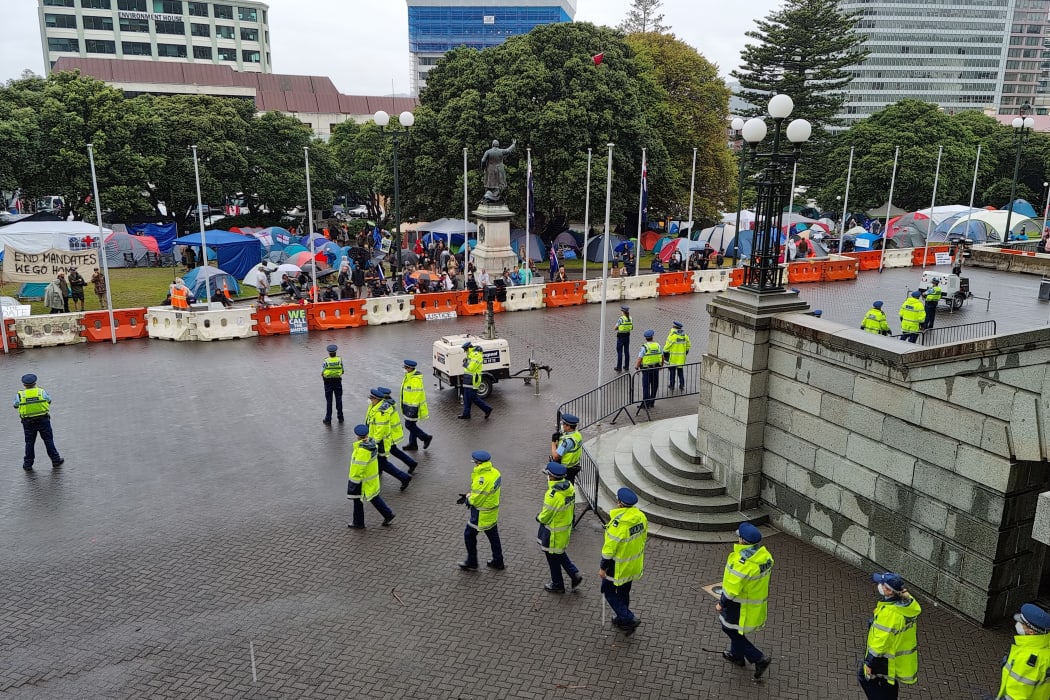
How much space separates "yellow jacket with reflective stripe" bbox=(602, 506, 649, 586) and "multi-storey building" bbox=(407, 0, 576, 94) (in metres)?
120

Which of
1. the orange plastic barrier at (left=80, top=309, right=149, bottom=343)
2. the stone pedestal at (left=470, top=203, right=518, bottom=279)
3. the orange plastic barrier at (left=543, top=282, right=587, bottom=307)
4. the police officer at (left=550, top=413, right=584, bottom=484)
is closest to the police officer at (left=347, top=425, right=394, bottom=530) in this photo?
the police officer at (left=550, top=413, right=584, bottom=484)

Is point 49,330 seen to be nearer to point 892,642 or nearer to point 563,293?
point 563,293

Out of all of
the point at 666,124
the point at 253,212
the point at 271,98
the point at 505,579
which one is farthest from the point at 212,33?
the point at 505,579

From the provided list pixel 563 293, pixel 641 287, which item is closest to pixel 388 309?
pixel 563 293

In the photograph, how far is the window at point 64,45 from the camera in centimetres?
7906

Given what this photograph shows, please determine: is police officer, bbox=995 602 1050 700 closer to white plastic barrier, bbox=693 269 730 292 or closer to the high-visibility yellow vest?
the high-visibility yellow vest

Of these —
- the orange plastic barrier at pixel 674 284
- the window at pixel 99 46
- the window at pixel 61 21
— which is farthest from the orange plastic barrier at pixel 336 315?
the window at pixel 61 21

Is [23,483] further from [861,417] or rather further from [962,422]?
[962,422]

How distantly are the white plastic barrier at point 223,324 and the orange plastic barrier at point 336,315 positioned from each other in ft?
5.95

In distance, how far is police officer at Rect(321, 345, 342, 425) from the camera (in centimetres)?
1564

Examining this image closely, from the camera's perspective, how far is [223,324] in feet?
75.5

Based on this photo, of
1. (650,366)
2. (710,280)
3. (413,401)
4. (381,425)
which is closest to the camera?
(381,425)

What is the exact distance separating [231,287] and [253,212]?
1807 cm

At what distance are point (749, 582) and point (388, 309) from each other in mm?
18782
